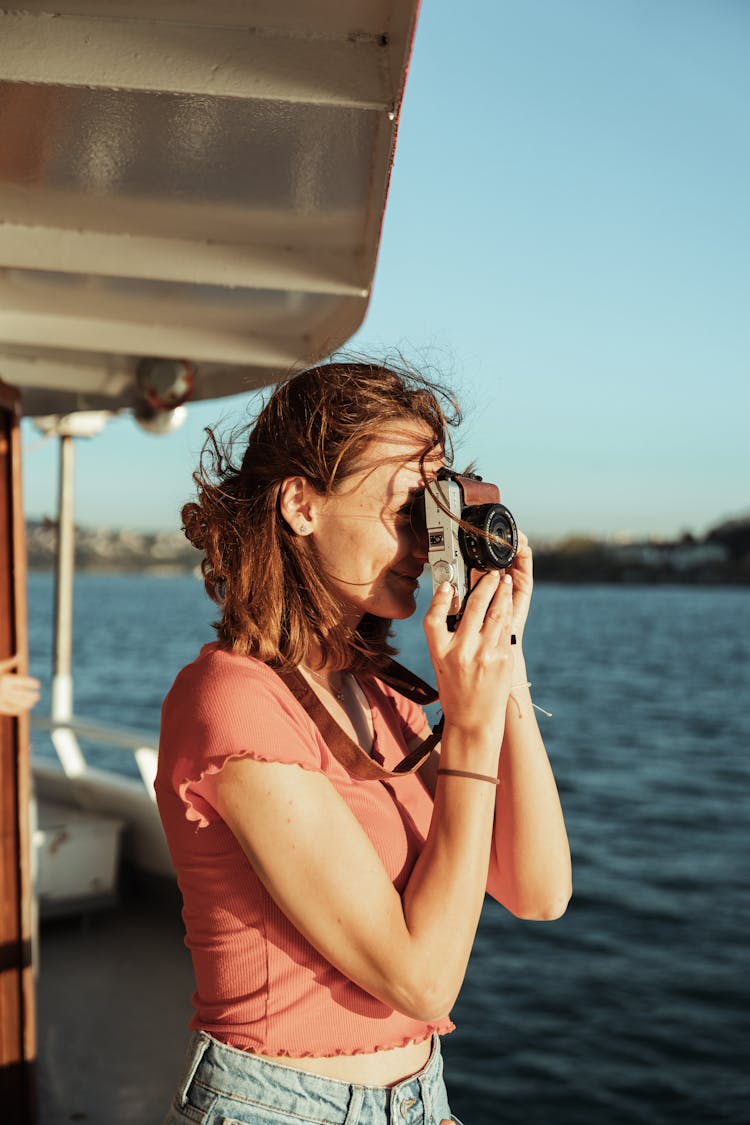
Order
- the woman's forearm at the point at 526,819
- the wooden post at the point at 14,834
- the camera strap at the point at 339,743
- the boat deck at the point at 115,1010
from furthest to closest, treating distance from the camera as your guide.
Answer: the boat deck at the point at 115,1010 → the wooden post at the point at 14,834 → the woman's forearm at the point at 526,819 → the camera strap at the point at 339,743

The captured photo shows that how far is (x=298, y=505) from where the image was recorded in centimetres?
140

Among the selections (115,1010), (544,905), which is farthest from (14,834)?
(544,905)

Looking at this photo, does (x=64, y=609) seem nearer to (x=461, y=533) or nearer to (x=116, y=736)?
(x=116, y=736)

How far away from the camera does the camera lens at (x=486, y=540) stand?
1358 millimetres

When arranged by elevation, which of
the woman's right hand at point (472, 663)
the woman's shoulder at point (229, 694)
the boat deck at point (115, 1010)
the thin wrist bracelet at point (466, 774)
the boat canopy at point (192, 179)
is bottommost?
the boat deck at point (115, 1010)

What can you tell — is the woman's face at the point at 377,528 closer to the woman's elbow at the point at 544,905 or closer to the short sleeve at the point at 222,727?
the short sleeve at the point at 222,727

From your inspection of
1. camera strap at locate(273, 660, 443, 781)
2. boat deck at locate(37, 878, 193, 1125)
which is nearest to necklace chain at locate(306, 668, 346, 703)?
camera strap at locate(273, 660, 443, 781)

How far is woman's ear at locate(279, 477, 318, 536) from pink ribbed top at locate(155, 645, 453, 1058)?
0.68 ft

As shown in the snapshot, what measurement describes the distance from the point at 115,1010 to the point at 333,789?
11.4ft

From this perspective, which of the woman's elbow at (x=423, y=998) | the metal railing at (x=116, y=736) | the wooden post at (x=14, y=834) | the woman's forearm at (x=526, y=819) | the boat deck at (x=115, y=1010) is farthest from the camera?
the metal railing at (x=116, y=736)

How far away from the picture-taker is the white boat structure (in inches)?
53.7

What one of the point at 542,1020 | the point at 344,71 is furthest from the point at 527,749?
the point at 542,1020

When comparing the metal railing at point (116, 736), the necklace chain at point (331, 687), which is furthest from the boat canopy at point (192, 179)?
the metal railing at point (116, 736)

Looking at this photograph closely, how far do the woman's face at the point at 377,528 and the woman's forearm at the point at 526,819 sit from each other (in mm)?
203
